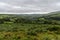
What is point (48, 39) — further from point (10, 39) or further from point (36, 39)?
point (10, 39)

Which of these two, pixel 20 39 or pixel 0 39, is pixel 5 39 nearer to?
pixel 0 39

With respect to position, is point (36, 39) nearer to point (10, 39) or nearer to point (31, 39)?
point (31, 39)

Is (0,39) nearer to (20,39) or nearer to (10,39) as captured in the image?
(10,39)

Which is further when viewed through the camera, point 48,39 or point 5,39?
point 5,39

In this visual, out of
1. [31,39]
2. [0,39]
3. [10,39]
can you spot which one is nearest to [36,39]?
[31,39]

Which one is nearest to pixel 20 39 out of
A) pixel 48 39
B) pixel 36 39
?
pixel 36 39

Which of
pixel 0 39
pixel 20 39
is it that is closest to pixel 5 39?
pixel 0 39
